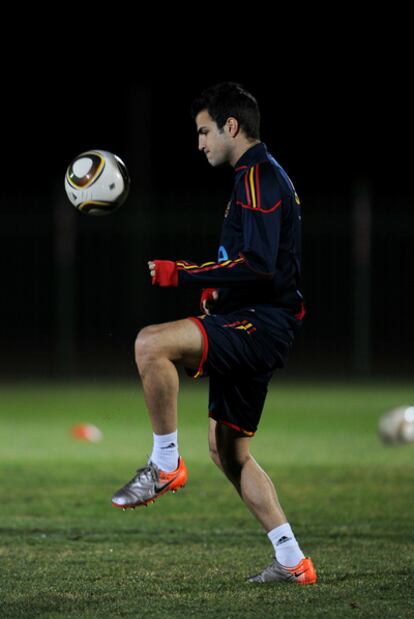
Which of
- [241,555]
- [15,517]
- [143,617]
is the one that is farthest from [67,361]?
[143,617]

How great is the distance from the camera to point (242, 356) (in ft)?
20.2

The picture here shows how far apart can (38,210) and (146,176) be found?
3.73m

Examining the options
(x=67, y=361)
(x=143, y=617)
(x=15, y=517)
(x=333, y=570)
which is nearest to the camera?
(x=143, y=617)

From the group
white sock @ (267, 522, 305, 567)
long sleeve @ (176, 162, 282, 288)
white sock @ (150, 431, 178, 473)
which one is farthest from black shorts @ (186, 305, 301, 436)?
white sock @ (267, 522, 305, 567)

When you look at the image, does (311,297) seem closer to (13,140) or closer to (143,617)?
(13,140)

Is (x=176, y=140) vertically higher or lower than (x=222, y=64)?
lower

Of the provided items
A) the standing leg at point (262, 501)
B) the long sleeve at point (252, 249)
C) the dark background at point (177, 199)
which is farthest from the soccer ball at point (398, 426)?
the long sleeve at point (252, 249)

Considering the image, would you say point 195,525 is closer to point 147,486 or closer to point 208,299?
point 208,299

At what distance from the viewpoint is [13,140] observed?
38.8 meters

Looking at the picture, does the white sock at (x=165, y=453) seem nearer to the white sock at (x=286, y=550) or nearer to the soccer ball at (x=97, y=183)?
the white sock at (x=286, y=550)

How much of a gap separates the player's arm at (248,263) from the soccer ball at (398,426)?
7094 millimetres

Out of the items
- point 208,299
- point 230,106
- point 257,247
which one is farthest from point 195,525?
point 230,106

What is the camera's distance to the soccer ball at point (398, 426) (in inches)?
508

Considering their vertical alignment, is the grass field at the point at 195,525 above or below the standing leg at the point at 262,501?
below
